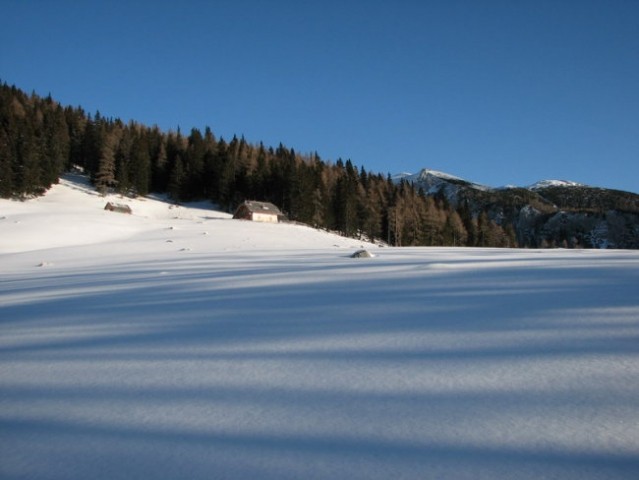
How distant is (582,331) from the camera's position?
3902 millimetres

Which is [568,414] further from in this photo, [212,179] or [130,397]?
[212,179]

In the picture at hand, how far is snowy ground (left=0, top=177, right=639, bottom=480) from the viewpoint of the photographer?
2.33 metres

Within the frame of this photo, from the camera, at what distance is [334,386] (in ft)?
10.3

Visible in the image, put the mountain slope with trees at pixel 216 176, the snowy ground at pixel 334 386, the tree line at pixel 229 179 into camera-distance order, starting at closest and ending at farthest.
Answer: the snowy ground at pixel 334 386 → the mountain slope with trees at pixel 216 176 → the tree line at pixel 229 179

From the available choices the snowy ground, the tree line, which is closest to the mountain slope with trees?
the tree line

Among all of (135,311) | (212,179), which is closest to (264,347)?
(135,311)

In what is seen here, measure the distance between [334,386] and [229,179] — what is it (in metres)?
71.2

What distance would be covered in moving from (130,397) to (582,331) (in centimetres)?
414

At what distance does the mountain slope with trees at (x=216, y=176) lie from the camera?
60062 millimetres

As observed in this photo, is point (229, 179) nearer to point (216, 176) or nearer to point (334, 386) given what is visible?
point (216, 176)

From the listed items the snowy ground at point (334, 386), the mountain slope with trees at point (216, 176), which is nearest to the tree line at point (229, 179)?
the mountain slope with trees at point (216, 176)

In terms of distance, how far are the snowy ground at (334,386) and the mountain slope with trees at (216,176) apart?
192 feet

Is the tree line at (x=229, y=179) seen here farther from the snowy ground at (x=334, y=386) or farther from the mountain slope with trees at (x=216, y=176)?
the snowy ground at (x=334, y=386)

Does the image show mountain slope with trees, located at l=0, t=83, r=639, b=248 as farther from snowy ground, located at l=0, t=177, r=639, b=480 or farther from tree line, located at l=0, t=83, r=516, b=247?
snowy ground, located at l=0, t=177, r=639, b=480
